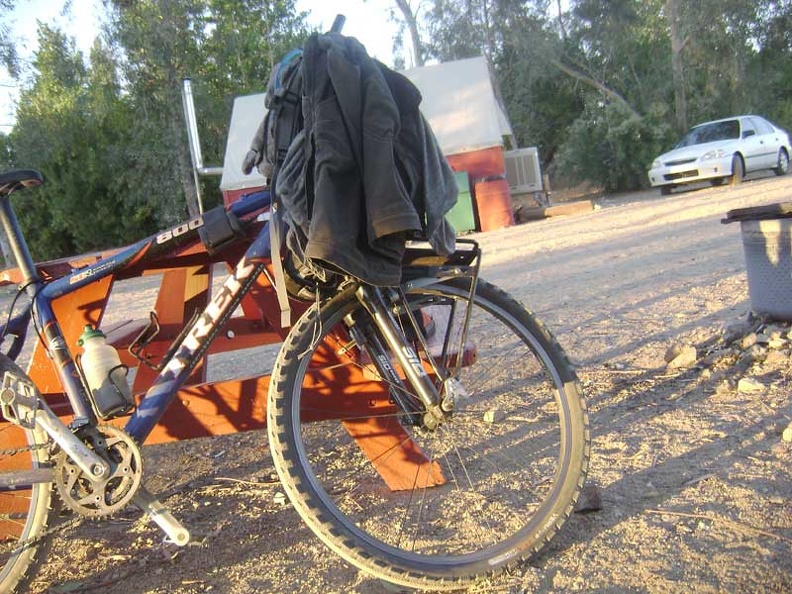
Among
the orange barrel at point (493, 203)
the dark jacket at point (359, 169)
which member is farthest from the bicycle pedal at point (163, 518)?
the orange barrel at point (493, 203)

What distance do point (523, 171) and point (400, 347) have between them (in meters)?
17.8

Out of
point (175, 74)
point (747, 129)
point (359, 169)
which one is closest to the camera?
point (359, 169)

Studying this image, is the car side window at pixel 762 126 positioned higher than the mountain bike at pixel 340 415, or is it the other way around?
the car side window at pixel 762 126

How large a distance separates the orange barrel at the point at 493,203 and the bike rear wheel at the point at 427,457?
41.2 ft

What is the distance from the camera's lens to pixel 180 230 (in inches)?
98.8

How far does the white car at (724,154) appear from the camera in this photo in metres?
16.1

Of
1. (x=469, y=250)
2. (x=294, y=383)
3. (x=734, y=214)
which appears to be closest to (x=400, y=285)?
(x=469, y=250)

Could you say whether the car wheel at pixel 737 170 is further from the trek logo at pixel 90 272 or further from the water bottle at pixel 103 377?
the water bottle at pixel 103 377

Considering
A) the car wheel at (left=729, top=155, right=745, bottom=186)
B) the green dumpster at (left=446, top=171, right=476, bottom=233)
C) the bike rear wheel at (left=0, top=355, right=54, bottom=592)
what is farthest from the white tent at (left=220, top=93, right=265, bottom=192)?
the bike rear wheel at (left=0, top=355, right=54, bottom=592)

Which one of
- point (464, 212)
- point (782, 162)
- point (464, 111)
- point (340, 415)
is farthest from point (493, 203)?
point (340, 415)

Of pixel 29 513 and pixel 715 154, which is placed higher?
pixel 715 154

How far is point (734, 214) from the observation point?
13.5 feet

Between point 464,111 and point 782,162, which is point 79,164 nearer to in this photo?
point 464,111

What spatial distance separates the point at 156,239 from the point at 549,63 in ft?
103
